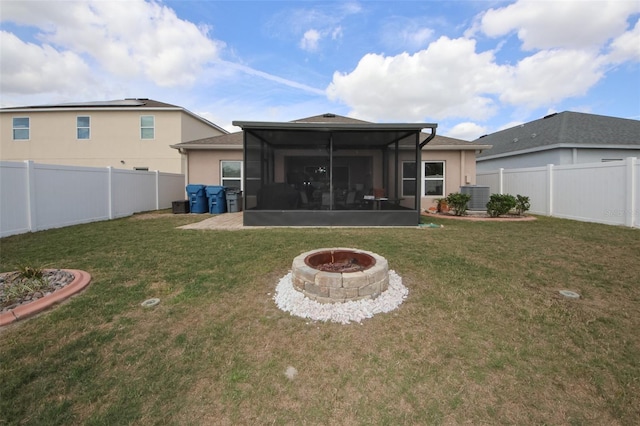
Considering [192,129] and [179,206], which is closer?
[179,206]

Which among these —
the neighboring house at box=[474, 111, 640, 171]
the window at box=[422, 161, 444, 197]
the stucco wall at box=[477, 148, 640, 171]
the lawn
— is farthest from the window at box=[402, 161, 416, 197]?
the stucco wall at box=[477, 148, 640, 171]

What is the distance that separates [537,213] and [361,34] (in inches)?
374

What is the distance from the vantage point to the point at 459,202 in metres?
9.59

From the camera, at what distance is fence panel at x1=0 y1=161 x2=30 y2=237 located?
5.83 meters

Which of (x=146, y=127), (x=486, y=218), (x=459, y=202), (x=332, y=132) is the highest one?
(x=146, y=127)

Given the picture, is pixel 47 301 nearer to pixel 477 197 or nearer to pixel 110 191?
pixel 110 191

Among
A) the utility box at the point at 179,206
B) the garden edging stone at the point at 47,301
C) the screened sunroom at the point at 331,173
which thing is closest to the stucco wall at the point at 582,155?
the screened sunroom at the point at 331,173

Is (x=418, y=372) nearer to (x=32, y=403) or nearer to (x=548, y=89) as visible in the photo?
(x=32, y=403)

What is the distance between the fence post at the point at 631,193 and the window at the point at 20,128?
27.1 m

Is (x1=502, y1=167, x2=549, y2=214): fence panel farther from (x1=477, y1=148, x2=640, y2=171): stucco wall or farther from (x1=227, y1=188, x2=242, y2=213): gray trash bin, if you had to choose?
(x1=227, y1=188, x2=242, y2=213): gray trash bin

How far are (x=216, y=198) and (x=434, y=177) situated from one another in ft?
29.4

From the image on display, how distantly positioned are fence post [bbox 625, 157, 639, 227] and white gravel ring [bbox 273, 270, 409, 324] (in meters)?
8.17

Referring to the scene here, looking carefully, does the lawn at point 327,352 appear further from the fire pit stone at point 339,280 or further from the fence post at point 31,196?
the fence post at point 31,196

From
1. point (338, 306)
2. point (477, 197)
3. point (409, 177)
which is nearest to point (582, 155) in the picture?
point (477, 197)
